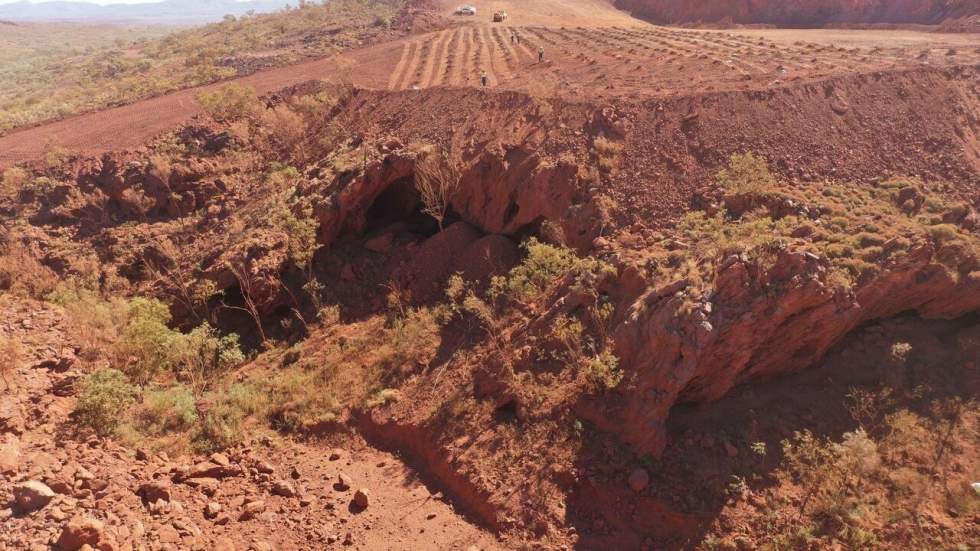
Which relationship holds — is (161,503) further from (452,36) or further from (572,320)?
(452,36)

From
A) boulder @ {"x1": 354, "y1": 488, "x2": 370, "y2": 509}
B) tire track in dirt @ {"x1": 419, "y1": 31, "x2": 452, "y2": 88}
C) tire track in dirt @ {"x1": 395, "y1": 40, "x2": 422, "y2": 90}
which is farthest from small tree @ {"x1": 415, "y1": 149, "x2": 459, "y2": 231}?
boulder @ {"x1": 354, "y1": 488, "x2": 370, "y2": 509}

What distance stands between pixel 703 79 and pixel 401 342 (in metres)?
16.0

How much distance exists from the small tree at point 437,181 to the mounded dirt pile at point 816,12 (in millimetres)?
28744

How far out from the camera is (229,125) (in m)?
25.6

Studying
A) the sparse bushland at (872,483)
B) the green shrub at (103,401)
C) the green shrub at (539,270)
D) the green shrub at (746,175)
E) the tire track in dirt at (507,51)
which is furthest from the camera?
the tire track in dirt at (507,51)

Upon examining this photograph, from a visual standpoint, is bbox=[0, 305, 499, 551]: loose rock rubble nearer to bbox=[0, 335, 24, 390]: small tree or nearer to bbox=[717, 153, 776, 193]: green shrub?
bbox=[0, 335, 24, 390]: small tree

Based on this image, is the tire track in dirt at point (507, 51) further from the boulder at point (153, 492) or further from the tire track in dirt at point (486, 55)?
the boulder at point (153, 492)

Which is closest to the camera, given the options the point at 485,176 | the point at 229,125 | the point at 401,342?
the point at 401,342

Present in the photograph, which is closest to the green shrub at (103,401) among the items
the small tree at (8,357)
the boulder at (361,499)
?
the small tree at (8,357)

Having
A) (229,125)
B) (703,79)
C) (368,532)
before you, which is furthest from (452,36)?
(368,532)

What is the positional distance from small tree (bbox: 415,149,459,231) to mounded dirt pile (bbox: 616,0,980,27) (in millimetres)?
28744

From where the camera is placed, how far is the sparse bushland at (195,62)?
3316 centimetres

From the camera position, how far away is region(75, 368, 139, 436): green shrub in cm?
1190

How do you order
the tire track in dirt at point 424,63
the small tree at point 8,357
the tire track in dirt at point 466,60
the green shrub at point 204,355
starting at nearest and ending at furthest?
the small tree at point 8,357 < the green shrub at point 204,355 < the tire track in dirt at point 466,60 < the tire track in dirt at point 424,63
